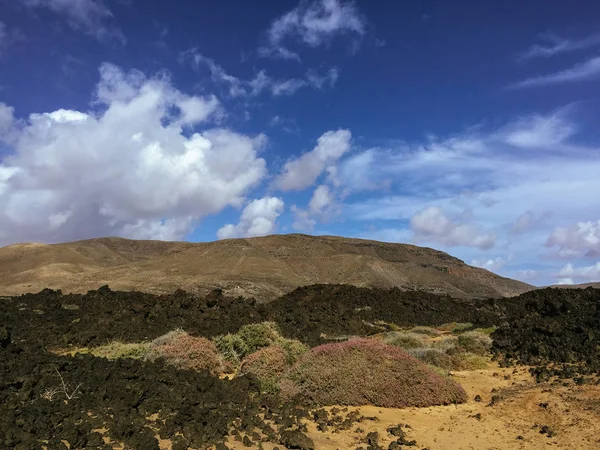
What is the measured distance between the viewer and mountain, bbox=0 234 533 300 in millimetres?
47250

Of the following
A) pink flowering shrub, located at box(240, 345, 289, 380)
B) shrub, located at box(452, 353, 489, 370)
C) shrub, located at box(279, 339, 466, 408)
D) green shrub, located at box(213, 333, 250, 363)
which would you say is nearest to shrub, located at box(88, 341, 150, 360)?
green shrub, located at box(213, 333, 250, 363)

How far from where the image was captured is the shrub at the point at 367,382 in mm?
10180

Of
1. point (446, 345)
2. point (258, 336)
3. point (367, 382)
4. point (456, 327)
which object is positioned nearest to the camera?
point (367, 382)

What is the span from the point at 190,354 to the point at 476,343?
902 cm

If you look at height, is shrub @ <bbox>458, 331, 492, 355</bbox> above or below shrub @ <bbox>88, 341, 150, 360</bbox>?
above

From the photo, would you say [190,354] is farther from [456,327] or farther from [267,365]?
[456,327]

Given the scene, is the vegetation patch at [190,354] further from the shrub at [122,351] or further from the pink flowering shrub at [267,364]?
the pink flowering shrub at [267,364]

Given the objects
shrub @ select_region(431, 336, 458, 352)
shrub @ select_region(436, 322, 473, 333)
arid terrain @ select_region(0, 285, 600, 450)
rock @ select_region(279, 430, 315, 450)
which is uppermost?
shrub @ select_region(436, 322, 473, 333)

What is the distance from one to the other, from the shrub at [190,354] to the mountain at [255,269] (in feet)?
88.6

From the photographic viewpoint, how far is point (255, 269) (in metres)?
56.5

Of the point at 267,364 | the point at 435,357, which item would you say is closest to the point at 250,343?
the point at 267,364

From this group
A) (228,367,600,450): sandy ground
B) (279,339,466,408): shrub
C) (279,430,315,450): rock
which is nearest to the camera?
(279,430,315,450): rock

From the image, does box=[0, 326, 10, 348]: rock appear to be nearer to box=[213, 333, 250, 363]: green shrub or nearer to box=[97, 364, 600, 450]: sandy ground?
box=[213, 333, 250, 363]: green shrub

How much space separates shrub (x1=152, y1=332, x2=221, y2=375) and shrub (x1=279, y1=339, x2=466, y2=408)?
2.54 meters
